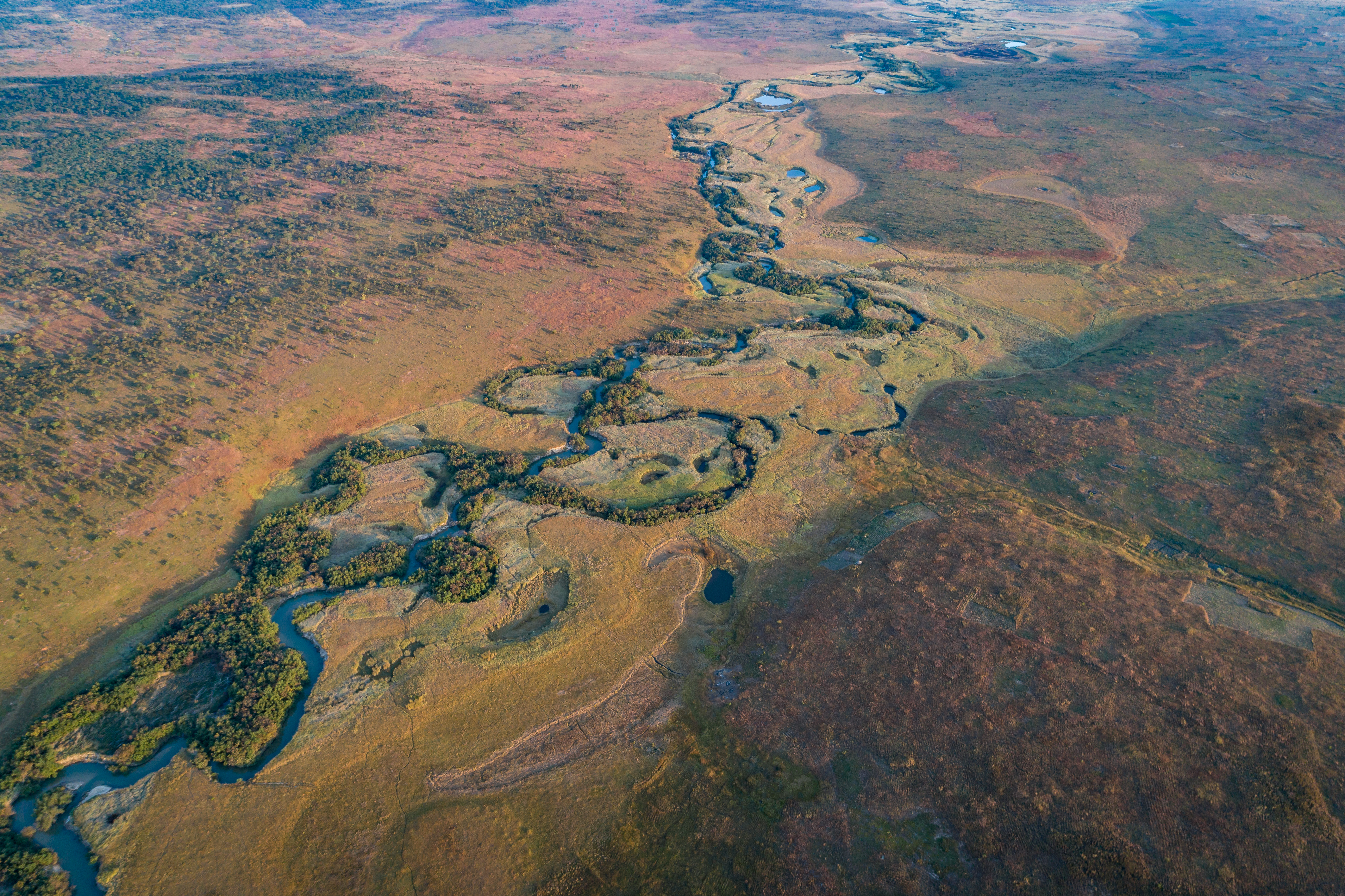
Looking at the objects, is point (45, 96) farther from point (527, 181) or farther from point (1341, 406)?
point (1341, 406)

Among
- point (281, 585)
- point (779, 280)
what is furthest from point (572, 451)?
point (779, 280)

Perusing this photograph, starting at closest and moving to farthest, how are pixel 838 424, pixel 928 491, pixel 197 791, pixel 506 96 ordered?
pixel 197 791 < pixel 928 491 < pixel 838 424 < pixel 506 96

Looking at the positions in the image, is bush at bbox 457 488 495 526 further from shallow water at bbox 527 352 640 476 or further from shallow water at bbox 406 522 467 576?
shallow water at bbox 527 352 640 476

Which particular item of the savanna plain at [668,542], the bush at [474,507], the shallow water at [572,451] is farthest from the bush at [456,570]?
the shallow water at [572,451]

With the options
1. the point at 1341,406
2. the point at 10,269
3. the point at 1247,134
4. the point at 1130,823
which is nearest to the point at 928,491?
the point at 1130,823

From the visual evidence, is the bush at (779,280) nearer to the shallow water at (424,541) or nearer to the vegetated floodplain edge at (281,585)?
the vegetated floodplain edge at (281,585)

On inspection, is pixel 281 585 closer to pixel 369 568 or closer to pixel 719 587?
pixel 369 568
